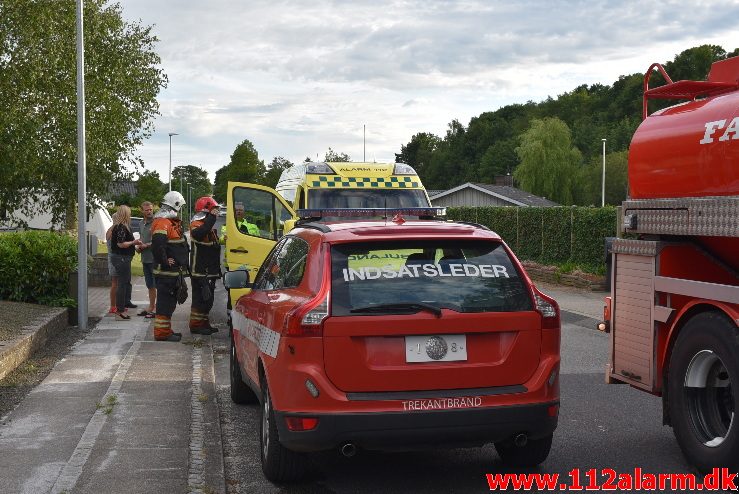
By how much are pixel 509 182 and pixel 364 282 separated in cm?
8549

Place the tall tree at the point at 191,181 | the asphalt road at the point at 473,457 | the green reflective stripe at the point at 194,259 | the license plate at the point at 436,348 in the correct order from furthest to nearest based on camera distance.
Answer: the tall tree at the point at 191,181 → the green reflective stripe at the point at 194,259 → the asphalt road at the point at 473,457 → the license plate at the point at 436,348

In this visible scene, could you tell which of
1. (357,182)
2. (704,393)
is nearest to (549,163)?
(357,182)

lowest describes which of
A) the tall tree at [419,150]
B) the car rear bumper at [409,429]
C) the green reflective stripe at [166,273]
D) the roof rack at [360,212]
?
the car rear bumper at [409,429]

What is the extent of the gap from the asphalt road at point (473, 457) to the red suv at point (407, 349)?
0.39 m

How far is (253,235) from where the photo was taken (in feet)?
42.3

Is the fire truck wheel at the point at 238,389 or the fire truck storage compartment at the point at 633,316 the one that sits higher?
the fire truck storage compartment at the point at 633,316

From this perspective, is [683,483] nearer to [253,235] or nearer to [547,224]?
[253,235]

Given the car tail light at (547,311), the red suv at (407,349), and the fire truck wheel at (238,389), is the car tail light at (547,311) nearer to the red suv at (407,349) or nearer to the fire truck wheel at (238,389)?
the red suv at (407,349)

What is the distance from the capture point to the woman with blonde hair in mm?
14258

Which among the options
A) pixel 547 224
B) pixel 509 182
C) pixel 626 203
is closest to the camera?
pixel 626 203

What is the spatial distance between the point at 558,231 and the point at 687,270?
60.1ft

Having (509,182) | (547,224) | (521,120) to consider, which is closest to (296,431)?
(547,224)

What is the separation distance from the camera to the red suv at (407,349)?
5020mm

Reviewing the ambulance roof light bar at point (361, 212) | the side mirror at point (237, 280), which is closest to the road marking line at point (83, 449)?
the side mirror at point (237, 280)
